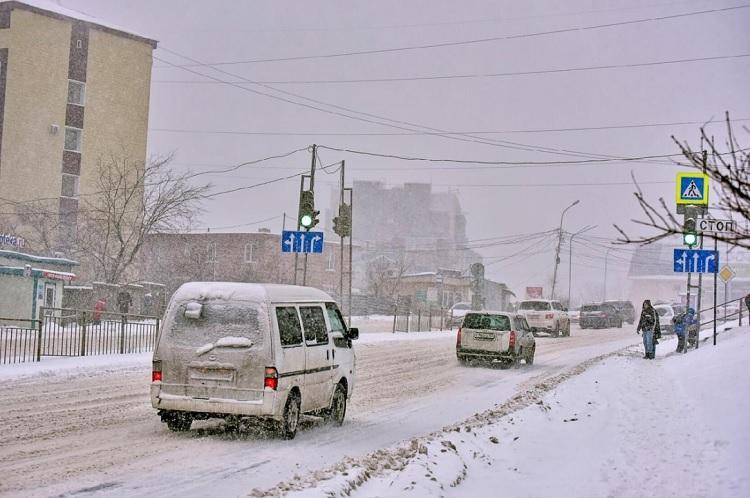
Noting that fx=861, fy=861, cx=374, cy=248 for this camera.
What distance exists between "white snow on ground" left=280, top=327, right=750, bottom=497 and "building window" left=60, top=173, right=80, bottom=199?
183 ft

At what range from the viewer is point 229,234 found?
76.9 meters

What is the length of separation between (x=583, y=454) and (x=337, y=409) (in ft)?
14.8

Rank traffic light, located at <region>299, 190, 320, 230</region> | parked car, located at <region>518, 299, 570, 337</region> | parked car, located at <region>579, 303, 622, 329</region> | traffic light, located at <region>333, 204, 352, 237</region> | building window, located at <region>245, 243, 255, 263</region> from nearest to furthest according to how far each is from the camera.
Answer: traffic light, located at <region>299, 190, 320, 230</region> → traffic light, located at <region>333, 204, 352, 237</region> → parked car, located at <region>518, 299, 570, 337</region> → parked car, located at <region>579, 303, 622, 329</region> → building window, located at <region>245, 243, 255, 263</region>

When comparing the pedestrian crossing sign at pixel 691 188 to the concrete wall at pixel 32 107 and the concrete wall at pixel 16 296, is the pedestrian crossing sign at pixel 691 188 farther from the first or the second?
the concrete wall at pixel 32 107

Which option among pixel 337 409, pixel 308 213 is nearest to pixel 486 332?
pixel 308 213

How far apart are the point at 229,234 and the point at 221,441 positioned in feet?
221

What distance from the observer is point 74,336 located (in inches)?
891

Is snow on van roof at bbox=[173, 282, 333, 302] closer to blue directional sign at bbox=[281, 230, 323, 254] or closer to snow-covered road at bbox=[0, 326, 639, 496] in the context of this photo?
snow-covered road at bbox=[0, 326, 639, 496]

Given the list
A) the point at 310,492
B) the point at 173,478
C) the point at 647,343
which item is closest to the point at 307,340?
the point at 173,478

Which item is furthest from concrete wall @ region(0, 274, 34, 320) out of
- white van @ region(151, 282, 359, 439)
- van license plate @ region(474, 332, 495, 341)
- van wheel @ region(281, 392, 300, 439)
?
van wheel @ region(281, 392, 300, 439)

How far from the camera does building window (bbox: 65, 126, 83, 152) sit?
64062 mm

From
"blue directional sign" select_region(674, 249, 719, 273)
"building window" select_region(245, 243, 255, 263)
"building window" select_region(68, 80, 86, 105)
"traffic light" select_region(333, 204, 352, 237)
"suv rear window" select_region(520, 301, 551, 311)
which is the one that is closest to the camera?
"blue directional sign" select_region(674, 249, 719, 273)

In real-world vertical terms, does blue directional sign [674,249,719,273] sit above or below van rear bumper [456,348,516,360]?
above

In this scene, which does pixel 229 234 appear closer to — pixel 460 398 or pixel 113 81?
pixel 113 81
